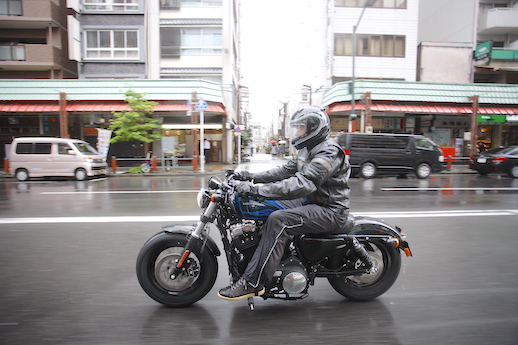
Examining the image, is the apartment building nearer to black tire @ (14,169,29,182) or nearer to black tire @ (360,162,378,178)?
black tire @ (360,162,378,178)

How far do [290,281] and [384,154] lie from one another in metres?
13.9

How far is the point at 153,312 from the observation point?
3.10 meters

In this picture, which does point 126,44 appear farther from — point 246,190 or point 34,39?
point 246,190

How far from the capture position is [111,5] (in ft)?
78.0

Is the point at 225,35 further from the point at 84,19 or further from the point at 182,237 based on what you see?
the point at 182,237

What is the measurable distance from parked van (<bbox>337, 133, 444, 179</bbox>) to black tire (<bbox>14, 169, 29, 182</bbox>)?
1484 centimetres

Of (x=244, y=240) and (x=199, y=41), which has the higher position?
(x=199, y=41)

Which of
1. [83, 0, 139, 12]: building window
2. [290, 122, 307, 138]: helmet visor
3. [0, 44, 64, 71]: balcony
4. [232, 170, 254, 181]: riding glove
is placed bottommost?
[232, 170, 254, 181]: riding glove

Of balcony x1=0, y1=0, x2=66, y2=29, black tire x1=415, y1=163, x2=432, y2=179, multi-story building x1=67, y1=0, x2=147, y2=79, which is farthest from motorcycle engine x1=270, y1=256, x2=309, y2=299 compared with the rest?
balcony x1=0, y1=0, x2=66, y2=29

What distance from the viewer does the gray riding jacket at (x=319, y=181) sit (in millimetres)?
2822

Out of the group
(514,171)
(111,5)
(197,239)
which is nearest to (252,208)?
(197,239)


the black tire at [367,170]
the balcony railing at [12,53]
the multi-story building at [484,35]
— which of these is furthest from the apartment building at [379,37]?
the balcony railing at [12,53]

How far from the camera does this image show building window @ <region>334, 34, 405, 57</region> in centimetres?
2588

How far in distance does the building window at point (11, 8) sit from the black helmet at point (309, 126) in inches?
1074
